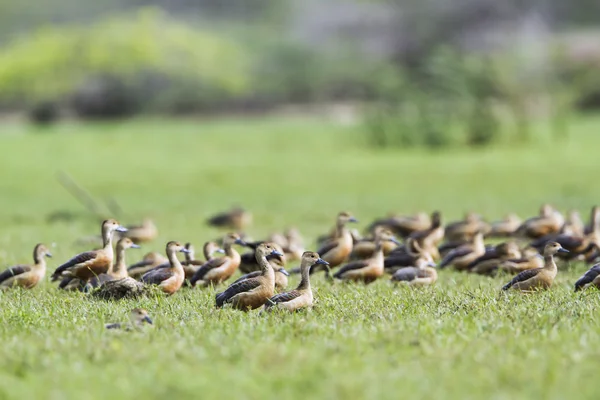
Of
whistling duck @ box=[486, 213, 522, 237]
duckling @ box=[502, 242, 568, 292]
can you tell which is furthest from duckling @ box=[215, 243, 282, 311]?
whistling duck @ box=[486, 213, 522, 237]

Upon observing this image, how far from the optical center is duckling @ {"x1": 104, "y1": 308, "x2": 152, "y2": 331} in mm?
8109

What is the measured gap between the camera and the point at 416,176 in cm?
2730

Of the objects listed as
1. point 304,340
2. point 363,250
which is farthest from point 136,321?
point 363,250

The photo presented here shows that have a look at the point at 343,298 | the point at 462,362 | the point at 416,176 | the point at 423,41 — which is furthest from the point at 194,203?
the point at 423,41

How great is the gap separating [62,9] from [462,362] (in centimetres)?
6351

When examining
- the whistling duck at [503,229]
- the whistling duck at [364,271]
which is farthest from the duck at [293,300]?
the whistling duck at [503,229]

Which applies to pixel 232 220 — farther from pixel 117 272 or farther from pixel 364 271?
pixel 117 272

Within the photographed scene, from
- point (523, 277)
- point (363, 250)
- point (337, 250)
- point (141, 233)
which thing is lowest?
point (141, 233)

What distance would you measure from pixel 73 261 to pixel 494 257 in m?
4.59

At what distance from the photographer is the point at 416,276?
11.2m

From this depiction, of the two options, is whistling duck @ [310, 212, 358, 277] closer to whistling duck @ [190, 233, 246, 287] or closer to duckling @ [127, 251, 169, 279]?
whistling duck @ [190, 233, 246, 287]

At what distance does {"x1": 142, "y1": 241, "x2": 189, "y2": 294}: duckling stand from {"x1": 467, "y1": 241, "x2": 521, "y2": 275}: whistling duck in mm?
3572

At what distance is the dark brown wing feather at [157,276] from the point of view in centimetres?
1040

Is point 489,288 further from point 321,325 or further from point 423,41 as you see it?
point 423,41
